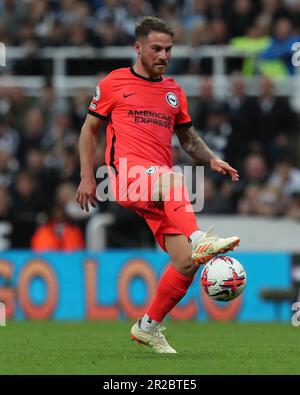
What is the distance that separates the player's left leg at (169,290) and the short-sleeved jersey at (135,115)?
0.78 meters

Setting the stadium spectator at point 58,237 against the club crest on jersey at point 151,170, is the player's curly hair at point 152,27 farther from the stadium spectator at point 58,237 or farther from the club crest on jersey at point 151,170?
the stadium spectator at point 58,237

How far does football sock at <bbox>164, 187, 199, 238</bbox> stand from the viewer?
31.9 feet

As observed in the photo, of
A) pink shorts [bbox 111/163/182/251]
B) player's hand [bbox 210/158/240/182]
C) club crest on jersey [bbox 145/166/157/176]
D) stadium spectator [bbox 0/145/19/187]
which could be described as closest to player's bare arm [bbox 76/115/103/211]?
→ pink shorts [bbox 111/163/182/251]

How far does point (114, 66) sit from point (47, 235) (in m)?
4.11

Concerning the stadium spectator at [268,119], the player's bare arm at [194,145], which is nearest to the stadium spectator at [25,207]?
the stadium spectator at [268,119]

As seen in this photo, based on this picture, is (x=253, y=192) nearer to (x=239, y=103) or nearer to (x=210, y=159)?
(x=239, y=103)

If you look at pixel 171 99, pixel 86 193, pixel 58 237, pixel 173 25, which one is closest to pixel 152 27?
pixel 171 99

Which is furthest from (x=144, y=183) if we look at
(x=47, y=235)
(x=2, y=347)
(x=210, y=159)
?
(x=47, y=235)

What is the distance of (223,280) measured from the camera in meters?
9.38

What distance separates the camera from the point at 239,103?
19.8 meters

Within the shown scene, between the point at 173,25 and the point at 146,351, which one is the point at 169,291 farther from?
the point at 173,25

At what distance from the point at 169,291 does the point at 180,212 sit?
713mm

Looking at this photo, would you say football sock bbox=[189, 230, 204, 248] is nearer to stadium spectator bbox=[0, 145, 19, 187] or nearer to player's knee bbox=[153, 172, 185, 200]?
player's knee bbox=[153, 172, 185, 200]

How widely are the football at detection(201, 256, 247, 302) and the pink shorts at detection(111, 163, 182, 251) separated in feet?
1.69
